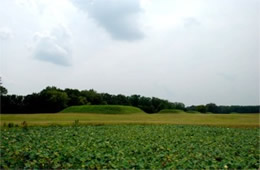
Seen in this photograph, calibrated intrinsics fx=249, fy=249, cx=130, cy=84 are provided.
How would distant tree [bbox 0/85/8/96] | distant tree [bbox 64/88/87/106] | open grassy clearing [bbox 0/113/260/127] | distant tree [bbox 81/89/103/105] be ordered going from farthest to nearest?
distant tree [bbox 81/89/103/105] → distant tree [bbox 64/88/87/106] → distant tree [bbox 0/85/8/96] → open grassy clearing [bbox 0/113/260/127]

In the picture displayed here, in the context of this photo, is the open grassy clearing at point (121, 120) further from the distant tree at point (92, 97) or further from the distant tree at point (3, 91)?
the distant tree at point (92, 97)

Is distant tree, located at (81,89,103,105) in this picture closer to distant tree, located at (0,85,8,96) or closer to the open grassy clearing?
distant tree, located at (0,85,8,96)

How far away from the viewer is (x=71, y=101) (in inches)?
2584

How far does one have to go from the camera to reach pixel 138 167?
276 inches

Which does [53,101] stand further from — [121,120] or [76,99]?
[121,120]

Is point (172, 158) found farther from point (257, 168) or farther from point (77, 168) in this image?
point (77, 168)

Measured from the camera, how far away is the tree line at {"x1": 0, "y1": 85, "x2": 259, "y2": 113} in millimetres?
57281

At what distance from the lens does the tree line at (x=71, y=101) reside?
57.3m

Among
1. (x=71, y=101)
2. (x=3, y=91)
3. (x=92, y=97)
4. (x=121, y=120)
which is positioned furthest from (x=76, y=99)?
(x=121, y=120)

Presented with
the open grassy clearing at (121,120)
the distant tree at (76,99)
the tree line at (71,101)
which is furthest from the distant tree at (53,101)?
the open grassy clearing at (121,120)

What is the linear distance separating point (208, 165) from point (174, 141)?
4.26 m

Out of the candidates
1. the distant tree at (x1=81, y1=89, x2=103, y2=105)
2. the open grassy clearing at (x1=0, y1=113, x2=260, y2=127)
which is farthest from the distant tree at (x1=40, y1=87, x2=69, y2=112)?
the open grassy clearing at (x1=0, y1=113, x2=260, y2=127)

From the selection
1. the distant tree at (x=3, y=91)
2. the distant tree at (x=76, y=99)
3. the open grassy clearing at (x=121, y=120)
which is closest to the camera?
the open grassy clearing at (x=121, y=120)

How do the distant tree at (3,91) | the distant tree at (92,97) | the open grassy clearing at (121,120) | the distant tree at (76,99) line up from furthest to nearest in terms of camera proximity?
the distant tree at (92,97)
the distant tree at (76,99)
the distant tree at (3,91)
the open grassy clearing at (121,120)
